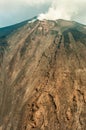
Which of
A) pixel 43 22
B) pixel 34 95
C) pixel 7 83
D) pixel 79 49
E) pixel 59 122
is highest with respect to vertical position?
pixel 43 22

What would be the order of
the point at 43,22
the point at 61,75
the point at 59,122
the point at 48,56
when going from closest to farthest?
the point at 59,122 → the point at 61,75 → the point at 48,56 → the point at 43,22

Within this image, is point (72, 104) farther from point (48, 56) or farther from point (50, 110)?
point (48, 56)

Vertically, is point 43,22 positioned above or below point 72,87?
above

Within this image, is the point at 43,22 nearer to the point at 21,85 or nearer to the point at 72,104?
the point at 21,85

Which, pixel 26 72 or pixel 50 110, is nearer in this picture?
pixel 50 110

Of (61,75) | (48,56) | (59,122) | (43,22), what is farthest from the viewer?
(43,22)

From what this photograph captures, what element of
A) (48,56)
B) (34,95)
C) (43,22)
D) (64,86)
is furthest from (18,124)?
(43,22)
